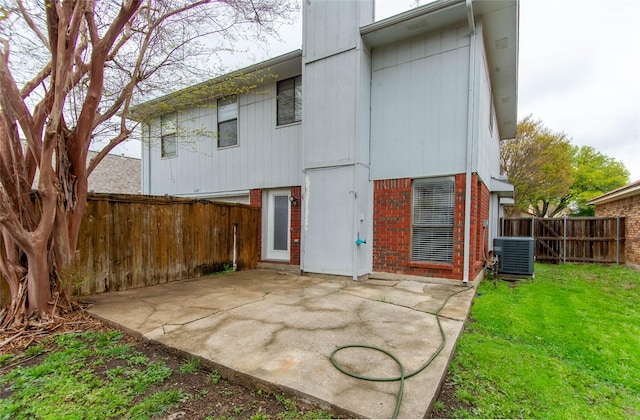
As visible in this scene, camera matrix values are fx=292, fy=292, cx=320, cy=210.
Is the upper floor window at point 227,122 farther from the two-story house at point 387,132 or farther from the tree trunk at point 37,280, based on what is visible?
the tree trunk at point 37,280

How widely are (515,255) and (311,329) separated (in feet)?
19.0

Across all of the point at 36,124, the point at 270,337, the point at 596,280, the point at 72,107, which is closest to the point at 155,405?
the point at 270,337

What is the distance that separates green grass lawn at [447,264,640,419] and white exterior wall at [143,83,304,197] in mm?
5043

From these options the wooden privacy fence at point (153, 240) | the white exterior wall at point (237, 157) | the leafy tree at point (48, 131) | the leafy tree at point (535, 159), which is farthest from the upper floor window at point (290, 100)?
the leafy tree at point (535, 159)

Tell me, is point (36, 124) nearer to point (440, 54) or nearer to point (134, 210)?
point (134, 210)

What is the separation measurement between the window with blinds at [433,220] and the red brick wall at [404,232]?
0.11 meters

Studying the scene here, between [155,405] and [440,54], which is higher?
[440,54]

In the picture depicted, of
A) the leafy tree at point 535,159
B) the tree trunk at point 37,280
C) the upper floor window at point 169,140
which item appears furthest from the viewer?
the leafy tree at point 535,159

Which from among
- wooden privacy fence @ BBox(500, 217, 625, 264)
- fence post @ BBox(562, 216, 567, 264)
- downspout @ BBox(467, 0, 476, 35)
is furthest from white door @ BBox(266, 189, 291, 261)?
fence post @ BBox(562, 216, 567, 264)

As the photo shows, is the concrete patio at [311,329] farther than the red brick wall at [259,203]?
No

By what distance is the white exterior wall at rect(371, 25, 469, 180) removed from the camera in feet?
18.0

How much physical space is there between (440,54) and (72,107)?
6371mm

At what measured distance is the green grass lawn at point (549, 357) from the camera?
2.22 meters

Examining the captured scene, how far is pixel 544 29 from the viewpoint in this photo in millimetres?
7051
